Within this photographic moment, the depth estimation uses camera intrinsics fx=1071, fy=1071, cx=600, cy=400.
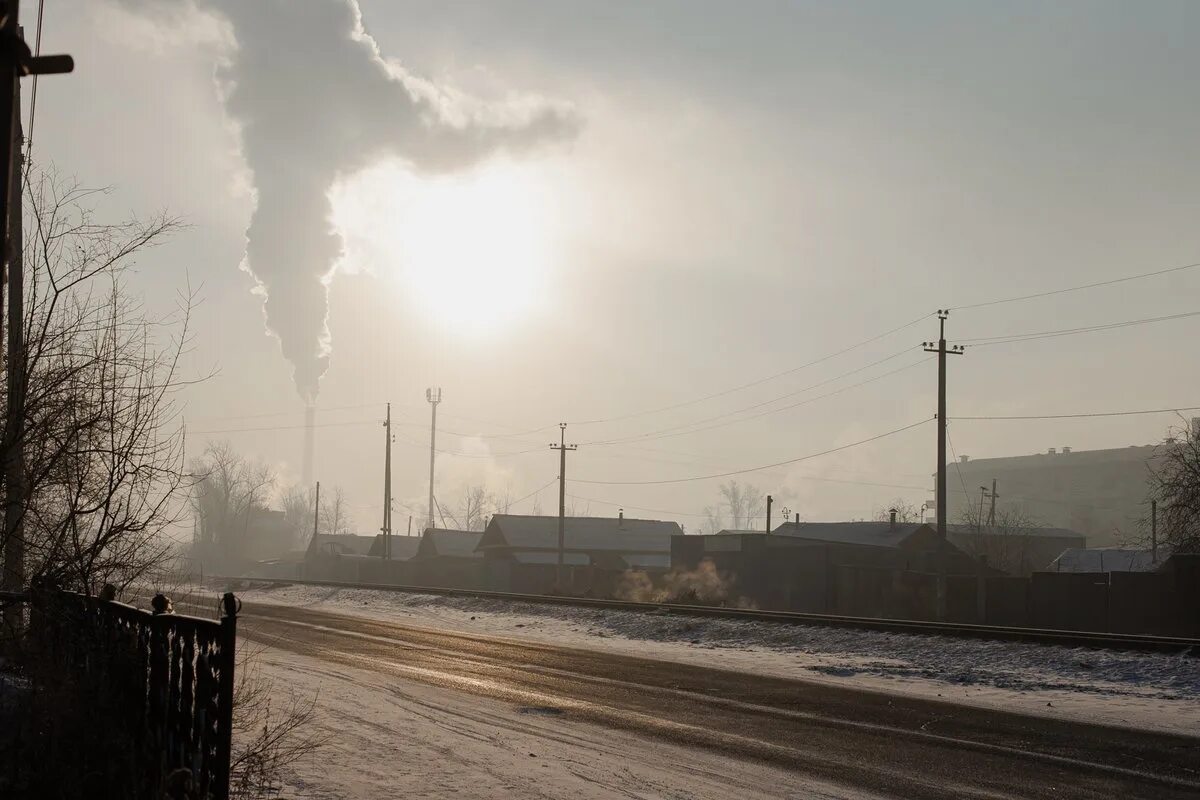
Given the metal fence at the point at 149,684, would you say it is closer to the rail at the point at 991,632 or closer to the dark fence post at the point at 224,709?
the dark fence post at the point at 224,709

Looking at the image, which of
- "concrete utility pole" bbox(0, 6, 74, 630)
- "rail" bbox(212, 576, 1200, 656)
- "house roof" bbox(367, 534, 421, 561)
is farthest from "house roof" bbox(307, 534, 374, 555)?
"concrete utility pole" bbox(0, 6, 74, 630)

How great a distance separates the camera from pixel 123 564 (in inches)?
375

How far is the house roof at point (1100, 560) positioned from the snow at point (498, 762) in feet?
216

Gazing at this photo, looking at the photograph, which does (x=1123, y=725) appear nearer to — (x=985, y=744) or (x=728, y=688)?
(x=985, y=744)

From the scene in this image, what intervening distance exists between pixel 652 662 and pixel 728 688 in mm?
4396

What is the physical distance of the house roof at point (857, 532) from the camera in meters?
73.4

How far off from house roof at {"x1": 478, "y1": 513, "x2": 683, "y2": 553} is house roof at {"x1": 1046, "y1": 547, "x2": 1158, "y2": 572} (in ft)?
96.5

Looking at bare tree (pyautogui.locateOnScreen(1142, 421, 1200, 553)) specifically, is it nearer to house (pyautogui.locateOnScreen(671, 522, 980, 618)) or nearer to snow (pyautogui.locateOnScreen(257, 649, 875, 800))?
house (pyautogui.locateOnScreen(671, 522, 980, 618))

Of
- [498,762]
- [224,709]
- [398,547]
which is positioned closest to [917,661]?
[498,762]

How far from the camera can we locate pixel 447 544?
309 ft

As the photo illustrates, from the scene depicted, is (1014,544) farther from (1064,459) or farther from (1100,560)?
(1064,459)

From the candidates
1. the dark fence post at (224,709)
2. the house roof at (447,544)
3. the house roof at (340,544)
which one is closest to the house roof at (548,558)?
the house roof at (447,544)

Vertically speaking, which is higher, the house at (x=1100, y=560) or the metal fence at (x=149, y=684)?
the metal fence at (x=149, y=684)

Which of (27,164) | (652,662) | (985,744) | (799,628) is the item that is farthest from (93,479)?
(799,628)
